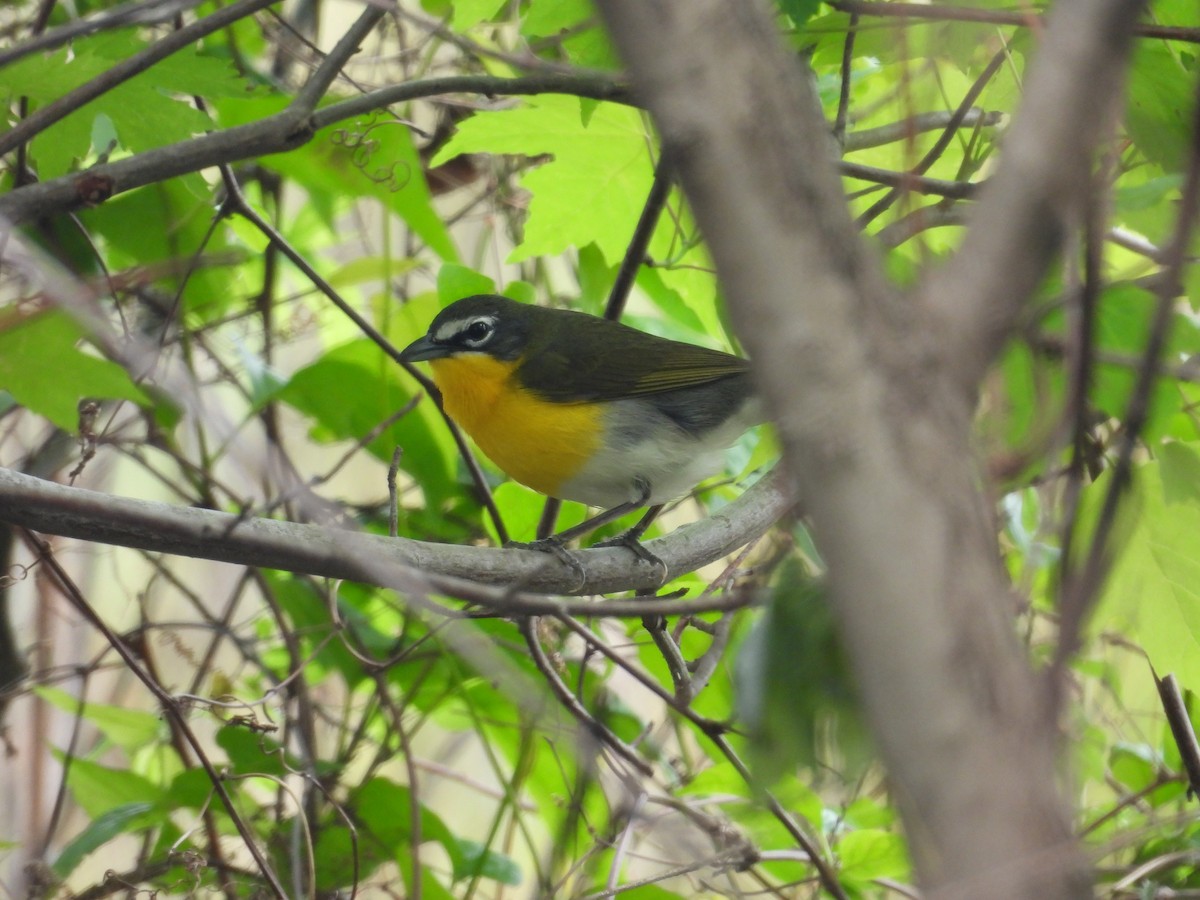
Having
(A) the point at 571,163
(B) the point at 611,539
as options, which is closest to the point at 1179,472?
(B) the point at 611,539

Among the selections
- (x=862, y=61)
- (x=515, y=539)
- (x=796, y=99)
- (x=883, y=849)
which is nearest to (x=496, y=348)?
(x=515, y=539)

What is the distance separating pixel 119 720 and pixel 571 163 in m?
2.08

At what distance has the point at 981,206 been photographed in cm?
65

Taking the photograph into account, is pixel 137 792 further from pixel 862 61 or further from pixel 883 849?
pixel 862 61

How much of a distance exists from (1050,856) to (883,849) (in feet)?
Answer: 7.73

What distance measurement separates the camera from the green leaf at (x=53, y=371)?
2.41 m

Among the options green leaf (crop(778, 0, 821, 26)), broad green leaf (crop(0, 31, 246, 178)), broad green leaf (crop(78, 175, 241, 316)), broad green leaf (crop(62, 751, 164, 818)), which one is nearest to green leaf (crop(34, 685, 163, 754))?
broad green leaf (crop(62, 751, 164, 818))

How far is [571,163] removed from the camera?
3135 mm

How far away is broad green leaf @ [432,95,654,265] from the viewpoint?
305 cm

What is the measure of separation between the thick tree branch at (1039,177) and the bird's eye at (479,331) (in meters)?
3.14

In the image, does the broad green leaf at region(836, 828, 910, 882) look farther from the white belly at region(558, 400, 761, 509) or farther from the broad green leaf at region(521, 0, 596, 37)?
the broad green leaf at region(521, 0, 596, 37)

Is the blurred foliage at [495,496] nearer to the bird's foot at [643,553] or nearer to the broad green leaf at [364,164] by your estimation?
the broad green leaf at [364,164]

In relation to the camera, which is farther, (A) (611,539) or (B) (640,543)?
(A) (611,539)

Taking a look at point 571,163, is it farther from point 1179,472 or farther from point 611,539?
point 1179,472
